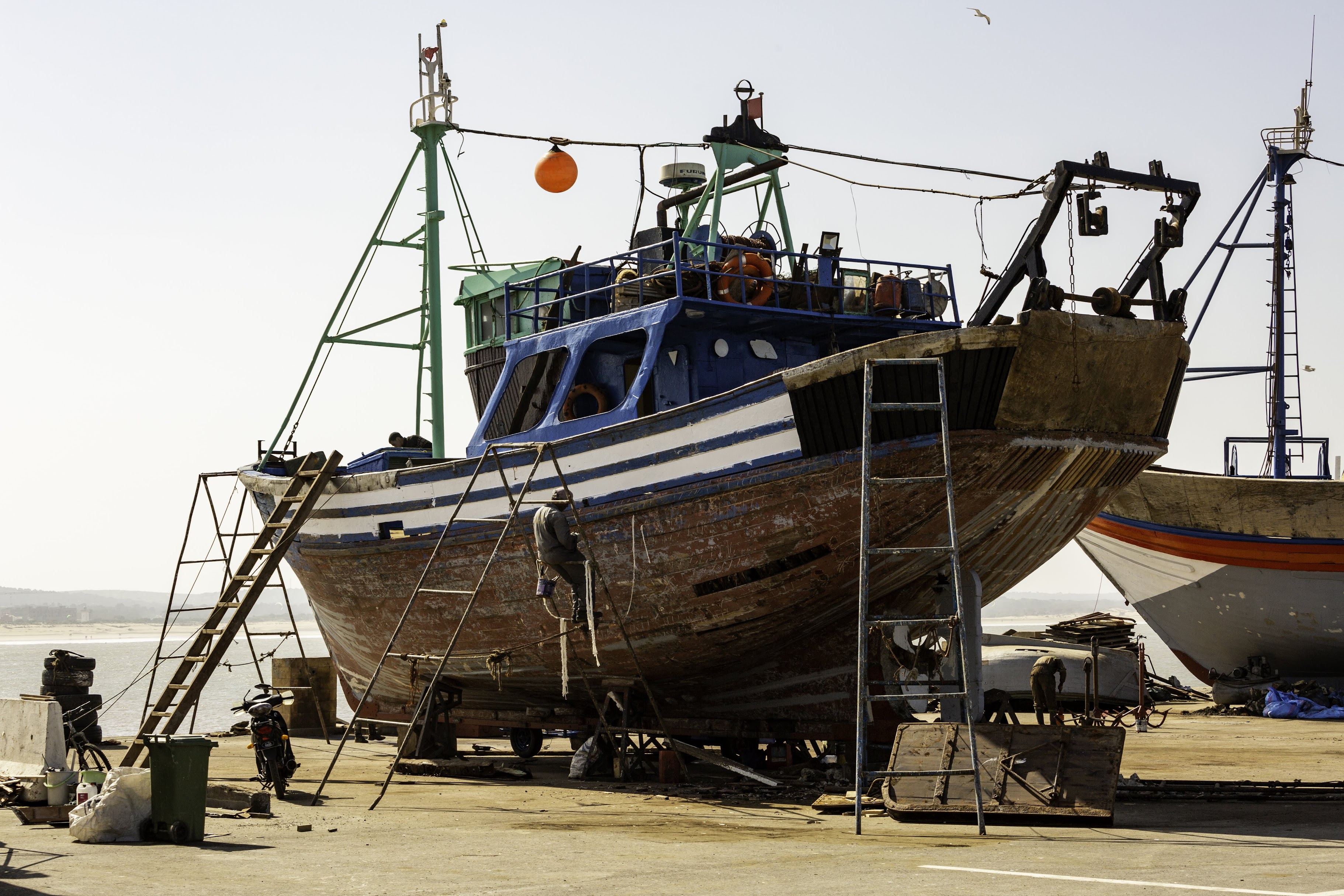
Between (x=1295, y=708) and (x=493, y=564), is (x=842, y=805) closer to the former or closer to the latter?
(x=493, y=564)

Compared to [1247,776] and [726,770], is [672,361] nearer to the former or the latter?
[726,770]

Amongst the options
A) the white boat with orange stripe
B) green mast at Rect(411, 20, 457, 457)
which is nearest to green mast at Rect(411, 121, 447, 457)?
green mast at Rect(411, 20, 457, 457)

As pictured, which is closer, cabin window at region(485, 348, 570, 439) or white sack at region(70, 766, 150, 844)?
white sack at region(70, 766, 150, 844)

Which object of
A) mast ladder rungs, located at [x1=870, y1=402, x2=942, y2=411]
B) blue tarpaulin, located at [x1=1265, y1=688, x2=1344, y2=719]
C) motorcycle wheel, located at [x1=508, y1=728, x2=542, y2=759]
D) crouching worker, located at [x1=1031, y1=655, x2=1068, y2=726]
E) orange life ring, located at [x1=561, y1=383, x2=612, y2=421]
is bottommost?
motorcycle wheel, located at [x1=508, y1=728, x2=542, y2=759]

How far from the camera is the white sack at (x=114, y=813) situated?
30.7 feet

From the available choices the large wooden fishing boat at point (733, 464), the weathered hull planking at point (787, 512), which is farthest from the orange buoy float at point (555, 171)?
the weathered hull planking at point (787, 512)

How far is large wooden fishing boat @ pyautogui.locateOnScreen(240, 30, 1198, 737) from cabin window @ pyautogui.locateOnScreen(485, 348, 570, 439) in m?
0.03

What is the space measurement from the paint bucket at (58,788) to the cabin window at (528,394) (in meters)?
6.20

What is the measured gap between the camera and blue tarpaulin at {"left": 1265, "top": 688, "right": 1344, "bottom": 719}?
20.7 m

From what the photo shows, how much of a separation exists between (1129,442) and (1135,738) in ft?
25.4

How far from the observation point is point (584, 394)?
15086mm

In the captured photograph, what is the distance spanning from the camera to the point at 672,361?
47.5 ft

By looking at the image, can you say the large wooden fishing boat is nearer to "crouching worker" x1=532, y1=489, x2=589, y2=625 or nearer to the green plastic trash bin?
"crouching worker" x1=532, y1=489, x2=589, y2=625

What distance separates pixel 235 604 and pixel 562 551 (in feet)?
12.8
